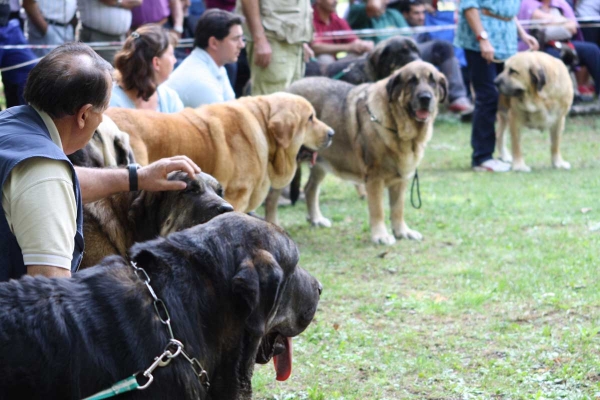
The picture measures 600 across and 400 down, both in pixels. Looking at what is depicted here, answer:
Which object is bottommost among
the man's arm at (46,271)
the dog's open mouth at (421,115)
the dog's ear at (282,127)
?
the dog's open mouth at (421,115)

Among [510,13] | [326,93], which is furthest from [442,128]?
[326,93]

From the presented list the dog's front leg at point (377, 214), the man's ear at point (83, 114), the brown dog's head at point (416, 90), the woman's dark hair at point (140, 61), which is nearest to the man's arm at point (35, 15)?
the woman's dark hair at point (140, 61)

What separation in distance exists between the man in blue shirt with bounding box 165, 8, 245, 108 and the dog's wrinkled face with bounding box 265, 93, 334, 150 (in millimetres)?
876

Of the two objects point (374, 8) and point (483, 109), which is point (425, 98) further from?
point (374, 8)

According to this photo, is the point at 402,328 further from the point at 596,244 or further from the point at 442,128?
the point at 442,128

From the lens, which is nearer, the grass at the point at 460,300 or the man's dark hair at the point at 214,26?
the grass at the point at 460,300

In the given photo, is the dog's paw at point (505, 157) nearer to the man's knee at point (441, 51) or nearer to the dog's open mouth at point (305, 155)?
the man's knee at point (441, 51)

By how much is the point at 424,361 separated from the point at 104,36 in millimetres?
6027

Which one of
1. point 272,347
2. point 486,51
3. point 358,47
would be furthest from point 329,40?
point 272,347

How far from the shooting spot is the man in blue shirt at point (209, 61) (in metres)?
7.23

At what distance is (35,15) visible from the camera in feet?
29.1

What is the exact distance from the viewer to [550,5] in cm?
1400

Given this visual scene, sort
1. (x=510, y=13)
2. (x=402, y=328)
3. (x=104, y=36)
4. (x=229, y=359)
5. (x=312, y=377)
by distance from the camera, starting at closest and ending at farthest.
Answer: (x=229, y=359)
(x=312, y=377)
(x=402, y=328)
(x=104, y=36)
(x=510, y=13)

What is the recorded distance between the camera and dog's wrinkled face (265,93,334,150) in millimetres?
6383
